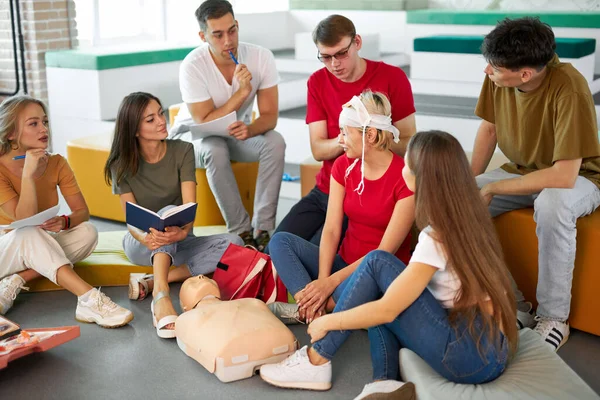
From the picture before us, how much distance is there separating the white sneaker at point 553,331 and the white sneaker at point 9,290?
2058 millimetres

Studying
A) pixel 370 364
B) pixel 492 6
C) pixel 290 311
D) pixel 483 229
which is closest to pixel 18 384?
pixel 290 311

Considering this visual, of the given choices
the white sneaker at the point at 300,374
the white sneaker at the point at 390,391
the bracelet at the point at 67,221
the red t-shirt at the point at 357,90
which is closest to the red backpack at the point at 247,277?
the red t-shirt at the point at 357,90

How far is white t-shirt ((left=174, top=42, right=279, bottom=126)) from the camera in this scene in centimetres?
371

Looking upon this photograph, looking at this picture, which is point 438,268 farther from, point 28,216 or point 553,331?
point 28,216

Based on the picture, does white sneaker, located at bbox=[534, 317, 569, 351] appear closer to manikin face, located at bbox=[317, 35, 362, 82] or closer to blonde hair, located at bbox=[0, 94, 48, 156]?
manikin face, located at bbox=[317, 35, 362, 82]

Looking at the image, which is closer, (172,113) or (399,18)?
(172,113)

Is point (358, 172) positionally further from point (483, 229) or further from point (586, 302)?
point (586, 302)

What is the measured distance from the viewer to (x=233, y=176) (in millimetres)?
3693

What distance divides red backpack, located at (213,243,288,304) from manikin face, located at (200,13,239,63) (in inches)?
42.5

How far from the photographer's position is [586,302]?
9.09 ft

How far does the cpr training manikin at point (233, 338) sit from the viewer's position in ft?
8.17

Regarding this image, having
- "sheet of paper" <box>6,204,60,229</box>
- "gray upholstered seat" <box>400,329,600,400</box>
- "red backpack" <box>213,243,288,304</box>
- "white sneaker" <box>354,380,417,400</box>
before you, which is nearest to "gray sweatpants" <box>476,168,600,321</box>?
"gray upholstered seat" <box>400,329,600,400</box>

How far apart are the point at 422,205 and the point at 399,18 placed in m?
5.78

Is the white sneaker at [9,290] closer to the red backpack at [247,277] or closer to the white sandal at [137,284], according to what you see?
the white sandal at [137,284]
